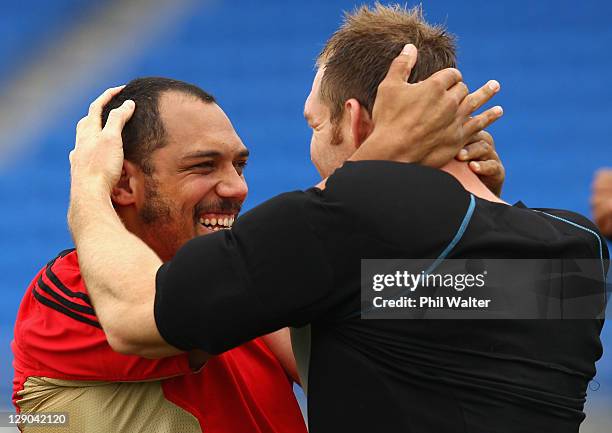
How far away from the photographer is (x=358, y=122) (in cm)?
217

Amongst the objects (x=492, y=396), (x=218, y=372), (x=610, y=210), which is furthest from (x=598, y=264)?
(x=218, y=372)

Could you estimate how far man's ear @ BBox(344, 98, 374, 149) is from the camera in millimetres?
2164

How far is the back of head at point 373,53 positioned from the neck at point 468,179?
0.21 m

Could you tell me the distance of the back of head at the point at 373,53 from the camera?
7.12ft

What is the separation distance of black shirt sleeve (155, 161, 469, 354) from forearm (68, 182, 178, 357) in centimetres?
5

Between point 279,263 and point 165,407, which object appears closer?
point 279,263

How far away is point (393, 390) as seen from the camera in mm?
1935

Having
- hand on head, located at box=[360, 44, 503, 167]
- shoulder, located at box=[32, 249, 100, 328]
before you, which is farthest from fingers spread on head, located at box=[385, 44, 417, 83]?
shoulder, located at box=[32, 249, 100, 328]

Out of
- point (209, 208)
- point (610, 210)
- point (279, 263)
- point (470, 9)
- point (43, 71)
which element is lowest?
point (279, 263)

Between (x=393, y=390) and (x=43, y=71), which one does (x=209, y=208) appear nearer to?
(x=393, y=390)

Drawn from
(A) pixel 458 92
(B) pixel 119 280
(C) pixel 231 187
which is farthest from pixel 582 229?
(B) pixel 119 280

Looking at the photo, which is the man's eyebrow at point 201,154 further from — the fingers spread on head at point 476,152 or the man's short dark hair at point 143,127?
the fingers spread on head at point 476,152

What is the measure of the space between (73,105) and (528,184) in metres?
3.90

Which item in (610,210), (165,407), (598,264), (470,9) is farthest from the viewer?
(470,9)
